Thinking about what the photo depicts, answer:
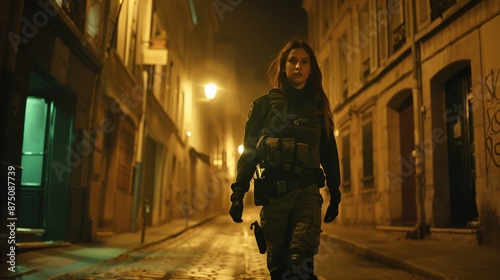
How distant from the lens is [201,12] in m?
35.8

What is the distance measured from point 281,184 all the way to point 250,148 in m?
0.36

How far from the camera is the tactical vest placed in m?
3.05

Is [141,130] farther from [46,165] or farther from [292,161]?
[292,161]

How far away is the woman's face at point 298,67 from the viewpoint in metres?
3.35

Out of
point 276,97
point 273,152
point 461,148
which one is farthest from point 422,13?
point 273,152

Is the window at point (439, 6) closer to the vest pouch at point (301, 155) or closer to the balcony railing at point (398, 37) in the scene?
the balcony railing at point (398, 37)

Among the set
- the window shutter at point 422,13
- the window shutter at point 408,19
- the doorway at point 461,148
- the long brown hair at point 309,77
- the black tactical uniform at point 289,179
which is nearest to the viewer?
the black tactical uniform at point 289,179

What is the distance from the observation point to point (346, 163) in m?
21.2

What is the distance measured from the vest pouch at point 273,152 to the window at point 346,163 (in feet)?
58.4

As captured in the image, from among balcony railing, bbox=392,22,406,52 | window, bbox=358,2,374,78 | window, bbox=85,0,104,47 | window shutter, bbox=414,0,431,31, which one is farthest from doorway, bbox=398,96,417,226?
window, bbox=85,0,104,47

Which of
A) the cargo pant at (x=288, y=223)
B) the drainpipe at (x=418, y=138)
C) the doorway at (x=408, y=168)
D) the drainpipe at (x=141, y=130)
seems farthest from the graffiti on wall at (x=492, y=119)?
the drainpipe at (x=141, y=130)

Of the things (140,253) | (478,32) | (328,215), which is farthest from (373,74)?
(328,215)

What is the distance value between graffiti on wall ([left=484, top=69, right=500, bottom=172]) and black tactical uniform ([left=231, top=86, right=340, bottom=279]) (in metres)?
7.31

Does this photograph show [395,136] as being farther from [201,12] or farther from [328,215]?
[201,12]
